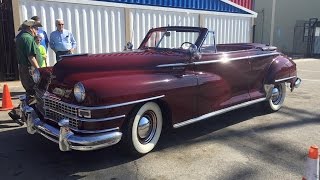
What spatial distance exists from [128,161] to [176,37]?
8.21 ft

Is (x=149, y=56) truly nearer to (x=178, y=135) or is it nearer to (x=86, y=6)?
(x=178, y=135)

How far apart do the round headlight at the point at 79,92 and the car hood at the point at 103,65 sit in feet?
0.54

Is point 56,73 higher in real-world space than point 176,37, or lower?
lower

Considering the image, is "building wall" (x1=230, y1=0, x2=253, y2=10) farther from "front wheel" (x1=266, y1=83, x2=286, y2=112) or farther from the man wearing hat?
the man wearing hat

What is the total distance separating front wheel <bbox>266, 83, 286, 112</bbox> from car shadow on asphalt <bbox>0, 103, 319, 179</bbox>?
0.76 m

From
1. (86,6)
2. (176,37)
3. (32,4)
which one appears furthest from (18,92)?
(176,37)

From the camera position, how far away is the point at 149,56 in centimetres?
502

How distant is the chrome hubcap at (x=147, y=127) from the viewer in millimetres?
4499

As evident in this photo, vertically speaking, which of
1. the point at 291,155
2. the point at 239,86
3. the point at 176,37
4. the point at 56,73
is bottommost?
the point at 291,155

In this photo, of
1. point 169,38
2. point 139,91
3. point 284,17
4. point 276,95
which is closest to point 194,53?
point 169,38

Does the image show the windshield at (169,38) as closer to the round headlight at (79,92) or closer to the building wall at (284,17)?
the round headlight at (79,92)

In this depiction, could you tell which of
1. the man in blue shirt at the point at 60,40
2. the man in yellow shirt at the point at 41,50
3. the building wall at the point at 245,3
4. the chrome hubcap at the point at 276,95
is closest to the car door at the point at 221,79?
the chrome hubcap at the point at 276,95

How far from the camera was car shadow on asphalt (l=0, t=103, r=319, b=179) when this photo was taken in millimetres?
4199

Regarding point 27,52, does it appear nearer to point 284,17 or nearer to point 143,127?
point 143,127
